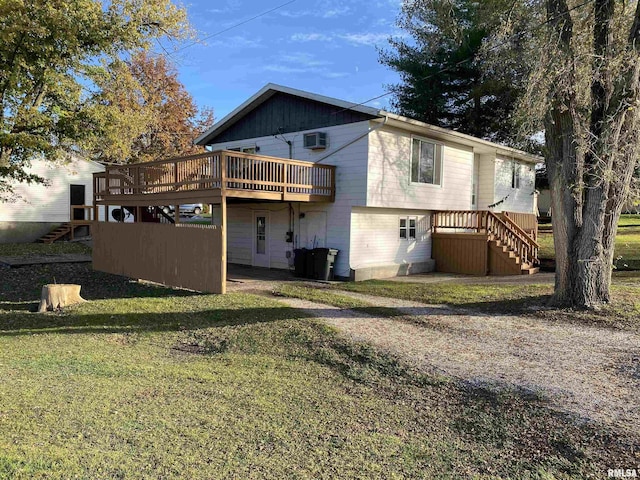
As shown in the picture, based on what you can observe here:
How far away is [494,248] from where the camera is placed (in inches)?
583

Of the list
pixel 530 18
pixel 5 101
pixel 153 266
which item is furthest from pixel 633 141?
pixel 5 101

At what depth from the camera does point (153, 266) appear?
12438 mm

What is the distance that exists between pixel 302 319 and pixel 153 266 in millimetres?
5986

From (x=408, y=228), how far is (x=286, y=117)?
549 centimetres

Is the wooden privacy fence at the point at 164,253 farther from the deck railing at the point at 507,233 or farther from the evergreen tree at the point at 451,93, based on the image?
the evergreen tree at the point at 451,93

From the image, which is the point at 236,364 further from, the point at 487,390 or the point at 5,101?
the point at 5,101

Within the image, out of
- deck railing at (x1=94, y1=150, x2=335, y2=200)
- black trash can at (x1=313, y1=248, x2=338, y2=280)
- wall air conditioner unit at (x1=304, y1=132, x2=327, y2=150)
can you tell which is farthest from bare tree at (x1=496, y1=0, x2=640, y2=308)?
wall air conditioner unit at (x1=304, y1=132, x2=327, y2=150)

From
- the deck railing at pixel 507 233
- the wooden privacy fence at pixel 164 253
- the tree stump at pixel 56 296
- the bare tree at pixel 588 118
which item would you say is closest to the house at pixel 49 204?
the wooden privacy fence at pixel 164 253

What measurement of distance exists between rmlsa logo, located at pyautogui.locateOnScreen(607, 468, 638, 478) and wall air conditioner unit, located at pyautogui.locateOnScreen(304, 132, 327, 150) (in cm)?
1166

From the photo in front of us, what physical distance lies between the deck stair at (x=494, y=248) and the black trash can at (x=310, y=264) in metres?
5.36

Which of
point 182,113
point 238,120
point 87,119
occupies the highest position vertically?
point 182,113

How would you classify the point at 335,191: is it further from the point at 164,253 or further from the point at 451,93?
the point at 451,93

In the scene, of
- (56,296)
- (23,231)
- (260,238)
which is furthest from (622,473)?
(23,231)

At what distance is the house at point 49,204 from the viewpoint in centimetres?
2067
